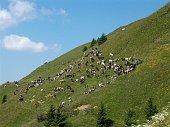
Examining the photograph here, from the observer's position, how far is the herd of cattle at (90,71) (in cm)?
8731

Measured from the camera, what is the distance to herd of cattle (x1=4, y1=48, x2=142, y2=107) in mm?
87312

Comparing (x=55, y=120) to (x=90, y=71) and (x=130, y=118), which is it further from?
(x=90, y=71)

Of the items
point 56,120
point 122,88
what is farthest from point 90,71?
point 56,120

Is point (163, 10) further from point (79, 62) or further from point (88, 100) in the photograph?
point (88, 100)

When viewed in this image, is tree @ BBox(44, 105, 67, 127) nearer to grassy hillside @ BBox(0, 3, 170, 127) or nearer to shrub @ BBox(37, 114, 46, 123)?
grassy hillside @ BBox(0, 3, 170, 127)

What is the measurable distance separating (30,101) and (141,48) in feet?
108

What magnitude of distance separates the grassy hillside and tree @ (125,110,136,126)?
1240 mm

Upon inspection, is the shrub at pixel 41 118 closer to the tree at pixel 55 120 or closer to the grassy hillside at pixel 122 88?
the grassy hillside at pixel 122 88

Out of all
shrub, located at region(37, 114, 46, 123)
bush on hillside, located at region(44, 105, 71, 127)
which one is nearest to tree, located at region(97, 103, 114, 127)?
bush on hillside, located at region(44, 105, 71, 127)

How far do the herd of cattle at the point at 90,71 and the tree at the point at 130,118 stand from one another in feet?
64.0

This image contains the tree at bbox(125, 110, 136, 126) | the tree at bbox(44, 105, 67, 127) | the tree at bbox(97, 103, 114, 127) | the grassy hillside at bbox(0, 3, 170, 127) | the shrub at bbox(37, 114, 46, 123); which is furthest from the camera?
the shrub at bbox(37, 114, 46, 123)

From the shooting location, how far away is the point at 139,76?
269 feet

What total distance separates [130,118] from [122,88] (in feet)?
56.0

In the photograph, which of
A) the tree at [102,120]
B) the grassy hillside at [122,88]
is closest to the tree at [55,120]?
the grassy hillside at [122,88]
